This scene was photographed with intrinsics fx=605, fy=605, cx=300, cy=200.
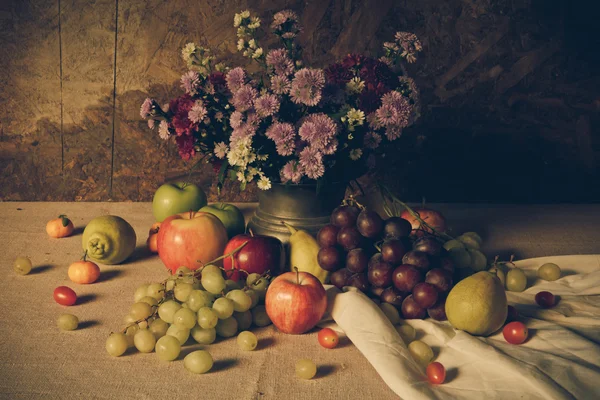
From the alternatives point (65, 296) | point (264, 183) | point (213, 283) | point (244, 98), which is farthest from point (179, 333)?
point (244, 98)

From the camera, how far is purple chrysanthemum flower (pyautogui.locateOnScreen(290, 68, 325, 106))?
4.63ft

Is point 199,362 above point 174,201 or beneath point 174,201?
beneath

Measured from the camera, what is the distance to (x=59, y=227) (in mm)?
1879

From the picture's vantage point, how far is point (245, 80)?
59.1 inches

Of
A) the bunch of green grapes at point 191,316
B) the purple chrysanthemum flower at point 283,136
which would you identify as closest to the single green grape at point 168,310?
the bunch of green grapes at point 191,316

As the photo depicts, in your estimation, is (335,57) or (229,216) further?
(335,57)

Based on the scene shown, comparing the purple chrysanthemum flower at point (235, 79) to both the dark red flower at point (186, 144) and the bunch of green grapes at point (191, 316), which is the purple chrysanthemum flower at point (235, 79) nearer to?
the dark red flower at point (186, 144)

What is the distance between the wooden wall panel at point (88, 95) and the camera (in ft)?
7.06

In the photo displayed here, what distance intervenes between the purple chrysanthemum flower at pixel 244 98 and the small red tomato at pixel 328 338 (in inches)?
22.1

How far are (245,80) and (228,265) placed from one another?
46 cm

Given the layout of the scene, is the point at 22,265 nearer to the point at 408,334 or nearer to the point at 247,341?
the point at 247,341

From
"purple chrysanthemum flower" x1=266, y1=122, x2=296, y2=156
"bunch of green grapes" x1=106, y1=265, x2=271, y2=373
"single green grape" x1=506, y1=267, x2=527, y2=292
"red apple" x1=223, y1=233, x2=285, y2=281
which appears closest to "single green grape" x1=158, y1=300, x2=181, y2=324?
"bunch of green grapes" x1=106, y1=265, x2=271, y2=373

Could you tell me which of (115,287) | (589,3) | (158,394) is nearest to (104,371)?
(158,394)

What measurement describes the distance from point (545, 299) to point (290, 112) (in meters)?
0.75
